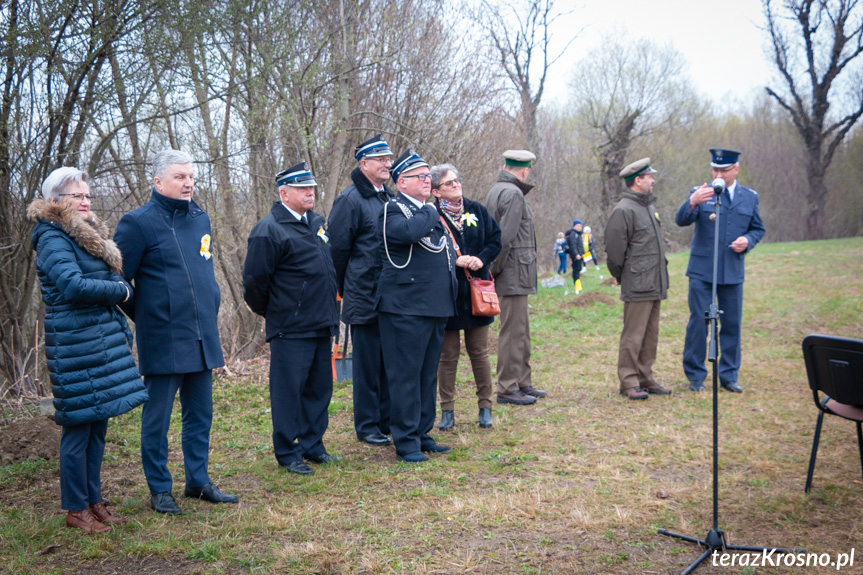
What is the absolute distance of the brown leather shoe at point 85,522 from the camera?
3.89m

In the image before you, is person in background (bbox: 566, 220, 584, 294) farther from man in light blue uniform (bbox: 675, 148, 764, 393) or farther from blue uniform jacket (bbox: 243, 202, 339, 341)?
blue uniform jacket (bbox: 243, 202, 339, 341)

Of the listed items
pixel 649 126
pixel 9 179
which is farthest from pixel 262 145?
pixel 649 126

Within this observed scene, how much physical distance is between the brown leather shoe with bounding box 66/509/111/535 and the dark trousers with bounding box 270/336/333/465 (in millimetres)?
1320

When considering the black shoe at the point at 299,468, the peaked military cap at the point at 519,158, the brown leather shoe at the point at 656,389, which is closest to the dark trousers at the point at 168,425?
the black shoe at the point at 299,468

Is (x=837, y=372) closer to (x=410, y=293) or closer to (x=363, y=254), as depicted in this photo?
(x=410, y=293)

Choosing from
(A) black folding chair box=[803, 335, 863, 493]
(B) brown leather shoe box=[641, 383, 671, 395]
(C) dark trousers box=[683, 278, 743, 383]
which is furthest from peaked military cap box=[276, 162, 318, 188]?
(C) dark trousers box=[683, 278, 743, 383]

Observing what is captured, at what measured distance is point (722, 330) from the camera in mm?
7293

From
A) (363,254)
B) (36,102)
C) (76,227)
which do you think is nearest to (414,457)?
(363,254)

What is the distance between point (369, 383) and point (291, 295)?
1179mm

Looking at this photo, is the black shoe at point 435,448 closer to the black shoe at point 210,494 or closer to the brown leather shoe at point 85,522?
the black shoe at point 210,494

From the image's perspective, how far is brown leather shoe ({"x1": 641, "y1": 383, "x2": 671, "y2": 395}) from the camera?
23.2ft

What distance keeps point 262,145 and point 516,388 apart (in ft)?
16.9

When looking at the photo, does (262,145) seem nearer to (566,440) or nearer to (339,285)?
(339,285)

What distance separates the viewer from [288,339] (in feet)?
16.2
